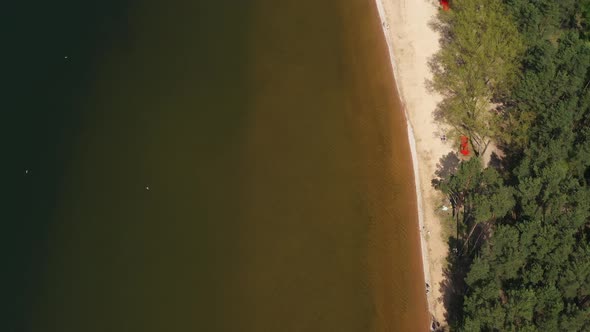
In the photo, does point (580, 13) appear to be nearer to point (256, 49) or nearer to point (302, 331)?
point (256, 49)

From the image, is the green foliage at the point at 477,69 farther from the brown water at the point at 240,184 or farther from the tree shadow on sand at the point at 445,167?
the brown water at the point at 240,184

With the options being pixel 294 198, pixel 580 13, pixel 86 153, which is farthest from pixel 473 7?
pixel 86 153

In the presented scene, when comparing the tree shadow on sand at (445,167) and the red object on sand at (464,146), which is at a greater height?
the red object on sand at (464,146)

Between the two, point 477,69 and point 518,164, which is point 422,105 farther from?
point 518,164

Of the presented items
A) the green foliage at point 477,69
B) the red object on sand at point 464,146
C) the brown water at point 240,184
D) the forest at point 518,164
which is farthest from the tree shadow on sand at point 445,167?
the brown water at point 240,184

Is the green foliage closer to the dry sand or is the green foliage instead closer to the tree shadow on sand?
the dry sand

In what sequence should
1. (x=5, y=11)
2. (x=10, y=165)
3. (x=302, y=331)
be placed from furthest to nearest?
(x=5, y=11), (x=10, y=165), (x=302, y=331)
